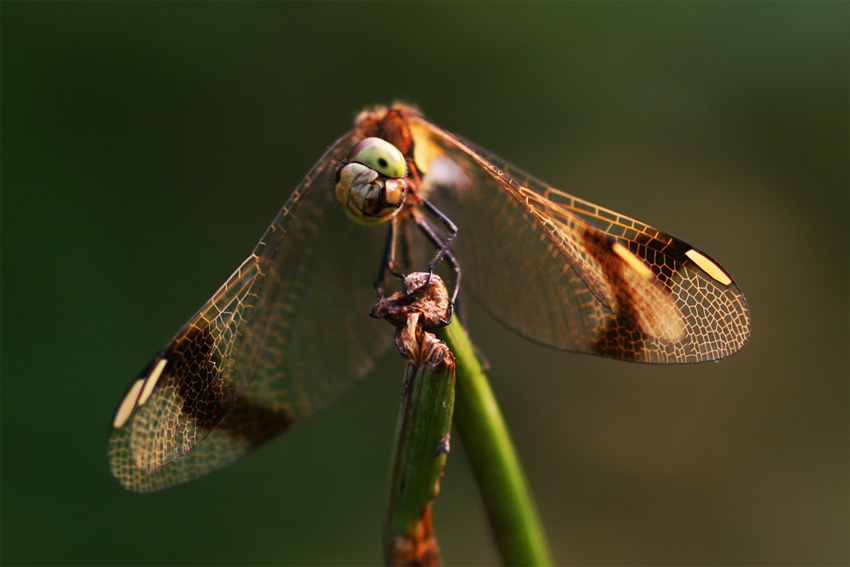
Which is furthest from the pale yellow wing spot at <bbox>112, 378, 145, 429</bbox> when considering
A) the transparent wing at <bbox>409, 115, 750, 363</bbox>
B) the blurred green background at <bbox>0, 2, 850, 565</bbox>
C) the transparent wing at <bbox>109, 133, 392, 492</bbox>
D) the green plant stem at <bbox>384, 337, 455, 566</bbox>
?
the blurred green background at <bbox>0, 2, 850, 565</bbox>

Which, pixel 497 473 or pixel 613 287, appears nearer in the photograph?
pixel 497 473

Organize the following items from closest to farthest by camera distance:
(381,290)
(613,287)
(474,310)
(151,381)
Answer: (151,381) → (613,287) → (381,290) → (474,310)

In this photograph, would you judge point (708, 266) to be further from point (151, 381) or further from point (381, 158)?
point (151, 381)

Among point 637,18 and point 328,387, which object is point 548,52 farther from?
point 328,387

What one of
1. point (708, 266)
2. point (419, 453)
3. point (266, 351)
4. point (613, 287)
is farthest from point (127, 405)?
point (708, 266)

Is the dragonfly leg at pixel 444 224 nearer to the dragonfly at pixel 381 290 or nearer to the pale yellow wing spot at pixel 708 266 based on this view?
the dragonfly at pixel 381 290

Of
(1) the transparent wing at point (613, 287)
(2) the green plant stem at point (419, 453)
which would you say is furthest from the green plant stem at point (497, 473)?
(1) the transparent wing at point (613, 287)

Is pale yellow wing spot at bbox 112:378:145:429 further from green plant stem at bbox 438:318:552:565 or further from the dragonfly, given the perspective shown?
green plant stem at bbox 438:318:552:565
